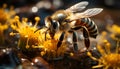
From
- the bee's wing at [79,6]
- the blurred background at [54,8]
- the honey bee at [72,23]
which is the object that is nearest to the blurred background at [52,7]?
the blurred background at [54,8]

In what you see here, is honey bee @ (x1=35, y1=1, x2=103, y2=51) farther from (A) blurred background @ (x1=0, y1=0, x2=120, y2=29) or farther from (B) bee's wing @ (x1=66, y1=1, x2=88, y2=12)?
(A) blurred background @ (x1=0, y1=0, x2=120, y2=29)

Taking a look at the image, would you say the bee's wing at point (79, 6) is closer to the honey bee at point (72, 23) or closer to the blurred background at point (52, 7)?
the honey bee at point (72, 23)

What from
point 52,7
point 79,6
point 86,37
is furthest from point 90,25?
point 52,7

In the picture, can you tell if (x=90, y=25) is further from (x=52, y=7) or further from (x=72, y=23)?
(x=52, y=7)

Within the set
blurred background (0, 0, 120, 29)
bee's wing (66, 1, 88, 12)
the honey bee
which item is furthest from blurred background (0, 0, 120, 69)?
the honey bee

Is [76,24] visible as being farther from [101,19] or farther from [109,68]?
[101,19]
